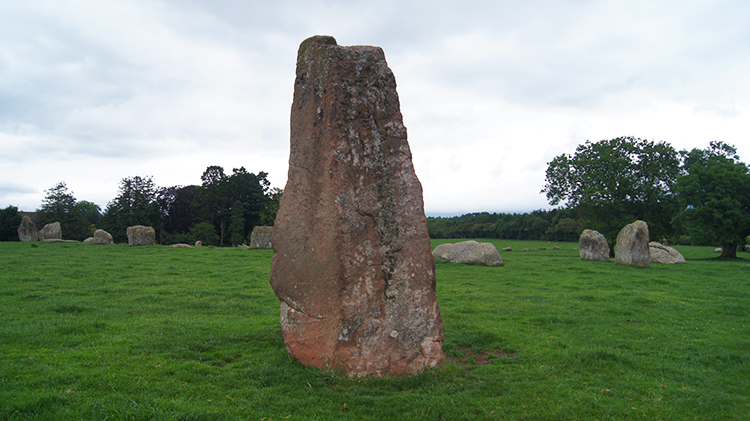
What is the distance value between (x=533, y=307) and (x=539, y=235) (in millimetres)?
51875

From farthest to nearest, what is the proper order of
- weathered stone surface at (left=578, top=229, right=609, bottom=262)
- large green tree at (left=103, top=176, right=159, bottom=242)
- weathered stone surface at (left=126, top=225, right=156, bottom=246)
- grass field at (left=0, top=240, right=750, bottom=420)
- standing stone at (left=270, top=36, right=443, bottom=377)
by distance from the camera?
large green tree at (left=103, top=176, right=159, bottom=242) < weathered stone surface at (left=126, top=225, right=156, bottom=246) < weathered stone surface at (left=578, top=229, right=609, bottom=262) < standing stone at (left=270, top=36, right=443, bottom=377) < grass field at (left=0, top=240, right=750, bottom=420)

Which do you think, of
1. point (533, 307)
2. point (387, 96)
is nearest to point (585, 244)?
point (533, 307)

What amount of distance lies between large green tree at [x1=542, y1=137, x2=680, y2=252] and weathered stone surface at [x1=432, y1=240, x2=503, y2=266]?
15510 mm

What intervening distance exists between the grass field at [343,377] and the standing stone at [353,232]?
46 cm

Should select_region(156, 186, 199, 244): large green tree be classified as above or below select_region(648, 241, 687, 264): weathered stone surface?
above

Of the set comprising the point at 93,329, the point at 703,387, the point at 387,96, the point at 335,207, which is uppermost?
the point at 387,96

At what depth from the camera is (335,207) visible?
607cm

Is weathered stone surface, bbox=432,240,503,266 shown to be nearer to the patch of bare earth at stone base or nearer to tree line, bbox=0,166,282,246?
the patch of bare earth at stone base

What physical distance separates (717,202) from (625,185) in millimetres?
5757

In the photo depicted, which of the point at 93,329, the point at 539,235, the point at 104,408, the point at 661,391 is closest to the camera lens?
the point at 104,408

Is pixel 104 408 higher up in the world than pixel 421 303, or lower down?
lower down

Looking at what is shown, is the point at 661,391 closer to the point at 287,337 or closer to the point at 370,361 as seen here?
the point at 370,361

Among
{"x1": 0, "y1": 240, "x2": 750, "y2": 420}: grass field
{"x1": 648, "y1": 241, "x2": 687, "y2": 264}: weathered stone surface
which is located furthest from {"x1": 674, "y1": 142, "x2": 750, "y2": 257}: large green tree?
{"x1": 0, "y1": 240, "x2": 750, "y2": 420}: grass field

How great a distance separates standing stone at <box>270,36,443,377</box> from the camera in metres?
6.02
